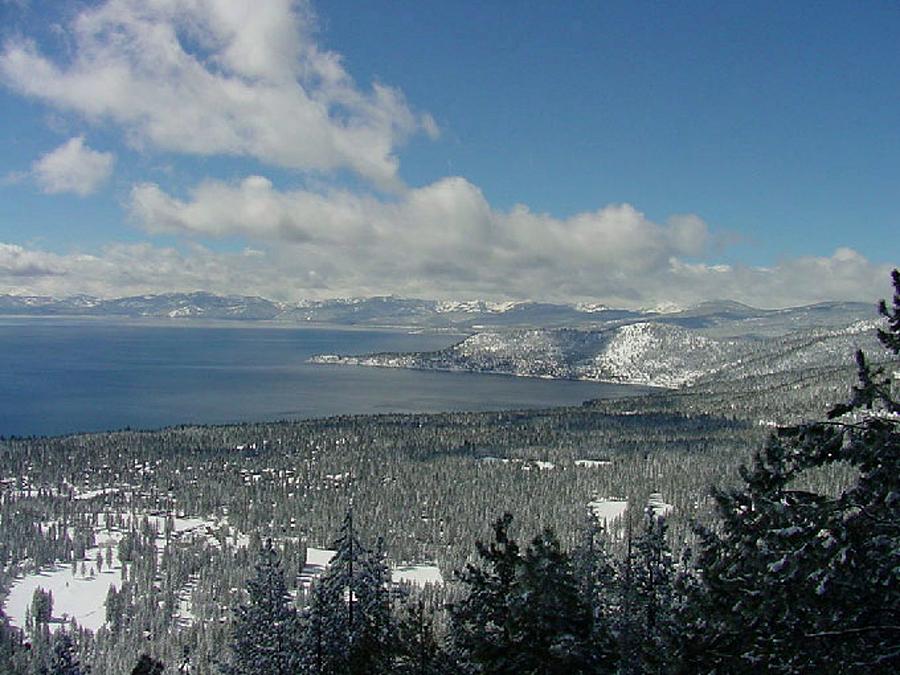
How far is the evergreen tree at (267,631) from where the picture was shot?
33906 millimetres

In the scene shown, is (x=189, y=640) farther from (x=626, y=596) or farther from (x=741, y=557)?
(x=741, y=557)

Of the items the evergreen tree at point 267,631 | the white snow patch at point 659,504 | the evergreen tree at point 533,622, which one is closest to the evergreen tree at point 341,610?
the evergreen tree at point 267,631

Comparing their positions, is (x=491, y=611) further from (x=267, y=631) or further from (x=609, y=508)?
(x=609, y=508)

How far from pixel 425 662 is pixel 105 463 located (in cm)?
20512

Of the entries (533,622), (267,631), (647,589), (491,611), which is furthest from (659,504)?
(533,622)

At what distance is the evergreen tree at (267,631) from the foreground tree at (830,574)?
2756 cm

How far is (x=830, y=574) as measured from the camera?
10.1m

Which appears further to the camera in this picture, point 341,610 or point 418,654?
point 341,610

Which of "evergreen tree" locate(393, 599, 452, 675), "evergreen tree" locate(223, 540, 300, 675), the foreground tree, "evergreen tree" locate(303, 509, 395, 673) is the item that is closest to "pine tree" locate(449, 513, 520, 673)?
"evergreen tree" locate(393, 599, 452, 675)

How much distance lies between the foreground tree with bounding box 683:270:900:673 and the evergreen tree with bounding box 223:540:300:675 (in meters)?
27.6

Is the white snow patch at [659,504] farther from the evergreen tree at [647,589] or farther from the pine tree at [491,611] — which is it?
the pine tree at [491,611]

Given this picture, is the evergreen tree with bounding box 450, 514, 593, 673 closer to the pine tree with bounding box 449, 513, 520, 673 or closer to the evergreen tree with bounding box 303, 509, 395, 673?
the pine tree with bounding box 449, 513, 520, 673

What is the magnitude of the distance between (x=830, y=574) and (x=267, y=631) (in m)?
31.0

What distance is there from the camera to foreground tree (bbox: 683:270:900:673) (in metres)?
10.2
